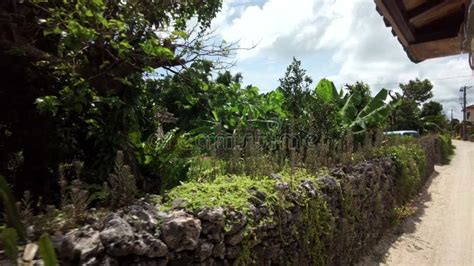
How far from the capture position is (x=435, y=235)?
927 cm

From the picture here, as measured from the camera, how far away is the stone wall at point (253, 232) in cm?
284

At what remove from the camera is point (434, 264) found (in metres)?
7.42

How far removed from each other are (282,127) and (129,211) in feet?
23.8

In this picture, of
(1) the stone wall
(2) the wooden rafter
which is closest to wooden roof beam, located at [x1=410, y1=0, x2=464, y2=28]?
(2) the wooden rafter

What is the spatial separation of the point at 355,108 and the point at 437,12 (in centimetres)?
981

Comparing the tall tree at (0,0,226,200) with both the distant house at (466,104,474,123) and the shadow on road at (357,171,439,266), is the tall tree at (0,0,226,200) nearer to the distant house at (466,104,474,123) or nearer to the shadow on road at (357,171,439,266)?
the shadow on road at (357,171,439,266)

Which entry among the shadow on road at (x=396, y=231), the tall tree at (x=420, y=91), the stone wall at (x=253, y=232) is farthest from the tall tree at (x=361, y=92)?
the tall tree at (x=420, y=91)

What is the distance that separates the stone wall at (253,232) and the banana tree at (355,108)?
4370mm

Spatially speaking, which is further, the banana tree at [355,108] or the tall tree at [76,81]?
the banana tree at [355,108]

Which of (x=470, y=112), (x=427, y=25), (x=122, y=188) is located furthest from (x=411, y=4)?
(x=470, y=112)

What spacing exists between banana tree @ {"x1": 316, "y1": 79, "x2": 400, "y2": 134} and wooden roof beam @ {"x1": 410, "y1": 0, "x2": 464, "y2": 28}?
8053 millimetres

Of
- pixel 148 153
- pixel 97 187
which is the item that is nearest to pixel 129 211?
pixel 97 187

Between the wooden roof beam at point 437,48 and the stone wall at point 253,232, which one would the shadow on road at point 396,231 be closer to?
the stone wall at point 253,232

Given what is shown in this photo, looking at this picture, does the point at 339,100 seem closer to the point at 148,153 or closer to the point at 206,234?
the point at 148,153
